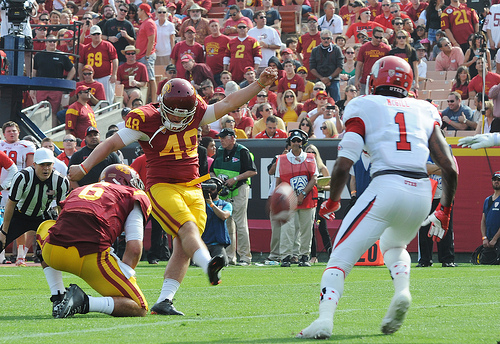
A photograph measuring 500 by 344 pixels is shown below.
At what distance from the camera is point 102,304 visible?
5918mm

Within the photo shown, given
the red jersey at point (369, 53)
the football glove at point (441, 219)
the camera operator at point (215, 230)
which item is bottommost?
the camera operator at point (215, 230)

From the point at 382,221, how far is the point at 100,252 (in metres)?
2.20

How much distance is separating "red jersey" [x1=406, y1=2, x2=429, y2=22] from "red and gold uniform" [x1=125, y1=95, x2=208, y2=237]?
1425 cm

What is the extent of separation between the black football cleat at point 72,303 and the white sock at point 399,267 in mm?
2211

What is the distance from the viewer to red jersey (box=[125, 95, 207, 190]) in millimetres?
6160

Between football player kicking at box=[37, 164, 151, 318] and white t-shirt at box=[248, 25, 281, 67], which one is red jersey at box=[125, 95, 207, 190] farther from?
white t-shirt at box=[248, 25, 281, 67]

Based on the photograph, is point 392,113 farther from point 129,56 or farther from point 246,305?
point 129,56

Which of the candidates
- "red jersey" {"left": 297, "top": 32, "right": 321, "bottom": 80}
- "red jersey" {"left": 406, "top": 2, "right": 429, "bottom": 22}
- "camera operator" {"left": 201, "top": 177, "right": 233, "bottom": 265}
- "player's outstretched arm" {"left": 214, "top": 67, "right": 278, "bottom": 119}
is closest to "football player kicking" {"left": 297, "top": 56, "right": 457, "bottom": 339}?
"player's outstretched arm" {"left": 214, "top": 67, "right": 278, "bottom": 119}

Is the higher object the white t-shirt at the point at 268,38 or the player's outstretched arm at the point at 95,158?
the white t-shirt at the point at 268,38

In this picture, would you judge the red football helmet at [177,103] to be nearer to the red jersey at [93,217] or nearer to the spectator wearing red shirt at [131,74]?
the red jersey at [93,217]

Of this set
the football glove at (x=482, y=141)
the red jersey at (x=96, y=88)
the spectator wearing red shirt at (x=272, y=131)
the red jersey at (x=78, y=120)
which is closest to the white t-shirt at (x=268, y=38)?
the red jersey at (x=96, y=88)

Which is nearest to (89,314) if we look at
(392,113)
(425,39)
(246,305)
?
(246,305)

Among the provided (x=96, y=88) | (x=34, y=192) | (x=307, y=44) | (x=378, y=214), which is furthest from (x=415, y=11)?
(x=378, y=214)

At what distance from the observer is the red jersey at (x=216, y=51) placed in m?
17.3
